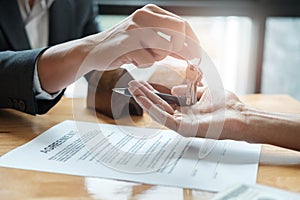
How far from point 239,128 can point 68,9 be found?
86 centimetres

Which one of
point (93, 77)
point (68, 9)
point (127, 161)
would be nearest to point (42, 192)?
point (127, 161)

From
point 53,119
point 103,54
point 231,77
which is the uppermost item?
point 103,54

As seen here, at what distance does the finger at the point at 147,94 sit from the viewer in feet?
2.45

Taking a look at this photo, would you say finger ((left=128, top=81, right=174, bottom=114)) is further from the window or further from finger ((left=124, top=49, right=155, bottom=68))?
the window

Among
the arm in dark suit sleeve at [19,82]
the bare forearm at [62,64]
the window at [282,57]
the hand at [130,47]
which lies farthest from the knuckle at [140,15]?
the window at [282,57]

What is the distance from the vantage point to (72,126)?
2.74 feet

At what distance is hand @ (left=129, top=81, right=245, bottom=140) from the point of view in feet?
2.38

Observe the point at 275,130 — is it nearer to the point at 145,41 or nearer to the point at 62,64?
the point at 145,41

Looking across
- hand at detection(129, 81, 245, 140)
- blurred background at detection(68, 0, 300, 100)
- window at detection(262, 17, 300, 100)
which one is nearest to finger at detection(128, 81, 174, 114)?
hand at detection(129, 81, 245, 140)

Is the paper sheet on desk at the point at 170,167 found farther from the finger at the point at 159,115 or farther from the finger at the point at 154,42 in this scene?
the finger at the point at 154,42

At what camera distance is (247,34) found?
6.49ft

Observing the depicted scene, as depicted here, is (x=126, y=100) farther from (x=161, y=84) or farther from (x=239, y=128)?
(x=239, y=128)

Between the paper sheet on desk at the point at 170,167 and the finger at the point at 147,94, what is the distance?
0.24ft

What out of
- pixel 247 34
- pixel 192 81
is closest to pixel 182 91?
pixel 192 81
